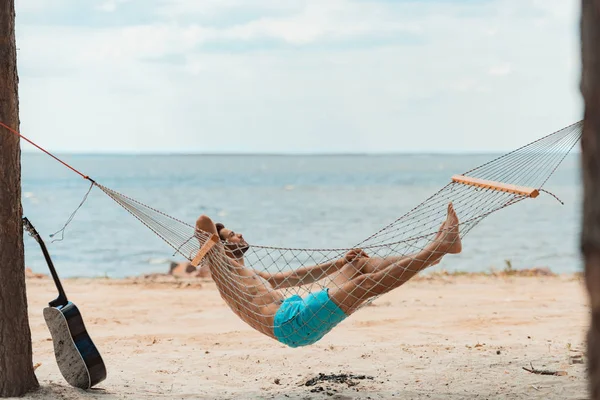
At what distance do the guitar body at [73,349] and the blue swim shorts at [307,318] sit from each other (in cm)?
76

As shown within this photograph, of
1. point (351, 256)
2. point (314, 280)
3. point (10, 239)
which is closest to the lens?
point (10, 239)

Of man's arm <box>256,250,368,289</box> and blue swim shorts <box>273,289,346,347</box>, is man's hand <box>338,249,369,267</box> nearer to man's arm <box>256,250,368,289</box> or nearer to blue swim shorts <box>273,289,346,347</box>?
man's arm <box>256,250,368,289</box>

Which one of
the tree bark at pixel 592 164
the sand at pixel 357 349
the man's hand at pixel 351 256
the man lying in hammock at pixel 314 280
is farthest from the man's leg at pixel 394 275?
the tree bark at pixel 592 164

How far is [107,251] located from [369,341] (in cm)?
1003

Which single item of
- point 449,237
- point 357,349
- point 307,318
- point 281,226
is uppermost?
point 449,237

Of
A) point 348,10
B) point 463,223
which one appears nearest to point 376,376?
point 463,223

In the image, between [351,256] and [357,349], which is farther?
[357,349]

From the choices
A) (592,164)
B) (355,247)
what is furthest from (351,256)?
(592,164)

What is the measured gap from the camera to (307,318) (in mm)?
3104

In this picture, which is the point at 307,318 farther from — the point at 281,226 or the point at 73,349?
the point at 281,226

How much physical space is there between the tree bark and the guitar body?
2332 millimetres

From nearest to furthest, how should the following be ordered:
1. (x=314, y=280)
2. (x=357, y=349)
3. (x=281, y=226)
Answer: (x=314, y=280) → (x=357, y=349) → (x=281, y=226)

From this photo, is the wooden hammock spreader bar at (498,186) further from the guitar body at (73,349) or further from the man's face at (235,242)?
the guitar body at (73,349)

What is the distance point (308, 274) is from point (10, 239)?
128 cm
